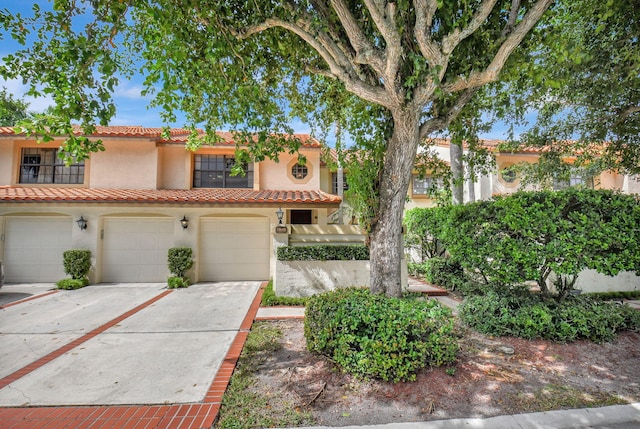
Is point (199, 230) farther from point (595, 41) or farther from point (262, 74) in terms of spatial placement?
point (595, 41)

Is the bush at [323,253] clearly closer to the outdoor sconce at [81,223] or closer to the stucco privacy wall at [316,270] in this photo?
the stucco privacy wall at [316,270]

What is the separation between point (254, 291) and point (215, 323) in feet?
9.86

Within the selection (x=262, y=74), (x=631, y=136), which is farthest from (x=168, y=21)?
(x=631, y=136)

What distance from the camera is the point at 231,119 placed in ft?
18.4

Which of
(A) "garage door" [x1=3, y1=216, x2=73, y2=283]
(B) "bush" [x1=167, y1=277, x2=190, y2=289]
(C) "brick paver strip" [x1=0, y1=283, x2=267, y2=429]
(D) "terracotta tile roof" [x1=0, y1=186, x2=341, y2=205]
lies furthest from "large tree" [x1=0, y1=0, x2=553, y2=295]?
(A) "garage door" [x1=3, y1=216, x2=73, y2=283]

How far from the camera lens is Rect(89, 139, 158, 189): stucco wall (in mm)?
11758

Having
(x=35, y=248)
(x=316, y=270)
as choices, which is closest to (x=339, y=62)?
(x=316, y=270)

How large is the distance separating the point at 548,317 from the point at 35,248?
50.6ft

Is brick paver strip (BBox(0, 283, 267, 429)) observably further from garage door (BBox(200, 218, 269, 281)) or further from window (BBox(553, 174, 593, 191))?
window (BBox(553, 174, 593, 191))

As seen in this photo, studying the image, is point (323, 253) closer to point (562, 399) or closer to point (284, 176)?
point (284, 176)

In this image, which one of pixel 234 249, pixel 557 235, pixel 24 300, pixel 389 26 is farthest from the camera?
pixel 234 249

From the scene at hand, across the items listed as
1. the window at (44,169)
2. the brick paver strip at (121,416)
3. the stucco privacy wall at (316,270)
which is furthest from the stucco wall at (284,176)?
the brick paver strip at (121,416)

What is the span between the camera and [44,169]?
465 inches

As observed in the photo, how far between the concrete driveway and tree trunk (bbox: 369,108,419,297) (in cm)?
295
